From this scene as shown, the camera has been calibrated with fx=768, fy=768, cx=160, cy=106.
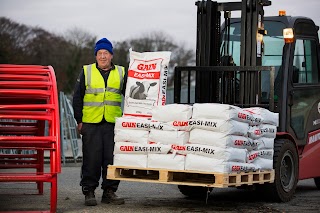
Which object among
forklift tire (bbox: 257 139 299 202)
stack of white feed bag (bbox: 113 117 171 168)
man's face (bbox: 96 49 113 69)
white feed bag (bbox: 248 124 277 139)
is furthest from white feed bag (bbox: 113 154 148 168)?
forklift tire (bbox: 257 139 299 202)

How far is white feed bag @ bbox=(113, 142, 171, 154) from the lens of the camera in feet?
28.0

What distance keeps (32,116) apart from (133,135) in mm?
1163

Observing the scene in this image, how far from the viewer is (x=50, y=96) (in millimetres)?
8828

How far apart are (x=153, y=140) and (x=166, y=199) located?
→ 163 cm

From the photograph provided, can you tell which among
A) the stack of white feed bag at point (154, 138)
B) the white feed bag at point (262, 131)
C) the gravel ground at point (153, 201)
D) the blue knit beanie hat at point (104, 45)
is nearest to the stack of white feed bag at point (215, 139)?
the stack of white feed bag at point (154, 138)

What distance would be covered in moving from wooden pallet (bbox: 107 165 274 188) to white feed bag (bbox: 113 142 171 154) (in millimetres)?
192

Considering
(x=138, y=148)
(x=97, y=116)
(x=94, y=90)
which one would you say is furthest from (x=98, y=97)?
(x=138, y=148)

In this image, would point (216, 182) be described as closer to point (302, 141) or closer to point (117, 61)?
point (302, 141)

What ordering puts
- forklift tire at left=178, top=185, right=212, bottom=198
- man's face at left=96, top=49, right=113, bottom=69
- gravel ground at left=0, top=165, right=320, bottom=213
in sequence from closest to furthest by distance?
gravel ground at left=0, top=165, right=320, bottom=213 → man's face at left=96, top=49, right=113, bottom=69 → forklift tire at left=178, top=185, right=212, bottom=198

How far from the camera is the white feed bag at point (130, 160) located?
867 centimetres

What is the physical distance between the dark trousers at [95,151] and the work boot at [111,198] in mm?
73

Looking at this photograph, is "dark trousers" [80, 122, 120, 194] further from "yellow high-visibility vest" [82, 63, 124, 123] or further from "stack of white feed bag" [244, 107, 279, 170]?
"stack of white feed bag" [244, 107, 279, 170]

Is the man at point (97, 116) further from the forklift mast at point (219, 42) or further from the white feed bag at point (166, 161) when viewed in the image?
the forklift mast at point (219, 42)

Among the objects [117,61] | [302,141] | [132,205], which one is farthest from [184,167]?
[117,61]
